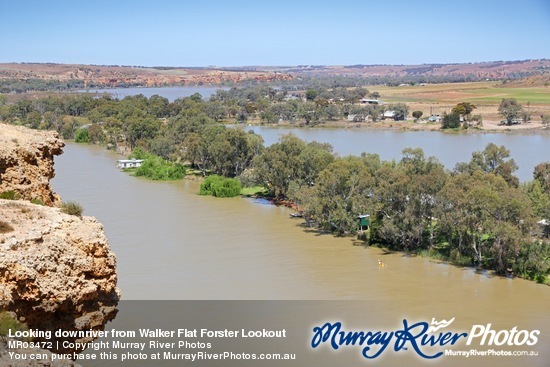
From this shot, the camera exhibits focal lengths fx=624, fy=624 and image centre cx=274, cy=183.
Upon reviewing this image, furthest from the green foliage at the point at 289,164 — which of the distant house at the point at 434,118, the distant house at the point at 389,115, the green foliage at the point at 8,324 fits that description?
the distant house at the point at 389,115

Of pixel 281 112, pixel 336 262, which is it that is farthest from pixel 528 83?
pixel 336 262

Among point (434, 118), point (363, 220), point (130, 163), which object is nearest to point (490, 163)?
point (363, 220)

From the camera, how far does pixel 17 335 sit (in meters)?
6.01

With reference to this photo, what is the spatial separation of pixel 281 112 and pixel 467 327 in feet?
178

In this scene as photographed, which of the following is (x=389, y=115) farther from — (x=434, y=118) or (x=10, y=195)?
(x=10, y=195)

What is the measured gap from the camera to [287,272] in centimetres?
1753

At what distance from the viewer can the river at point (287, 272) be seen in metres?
14.8

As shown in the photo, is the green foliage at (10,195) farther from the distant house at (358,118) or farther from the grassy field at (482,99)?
the grassy field at (482,99)

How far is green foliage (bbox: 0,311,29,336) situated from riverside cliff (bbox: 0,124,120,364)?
0.20 metres

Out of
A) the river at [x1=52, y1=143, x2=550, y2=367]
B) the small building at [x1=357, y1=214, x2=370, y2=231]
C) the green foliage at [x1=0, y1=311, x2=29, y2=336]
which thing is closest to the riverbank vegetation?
the small building at [x1=357, y1=214, x2=370, y2=231]

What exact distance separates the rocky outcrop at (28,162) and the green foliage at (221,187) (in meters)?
17.4

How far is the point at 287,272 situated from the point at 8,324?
1191 centimetres

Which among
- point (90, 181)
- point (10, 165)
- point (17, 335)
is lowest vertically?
point (90, 181)

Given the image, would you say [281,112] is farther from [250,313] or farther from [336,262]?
[250,313]
